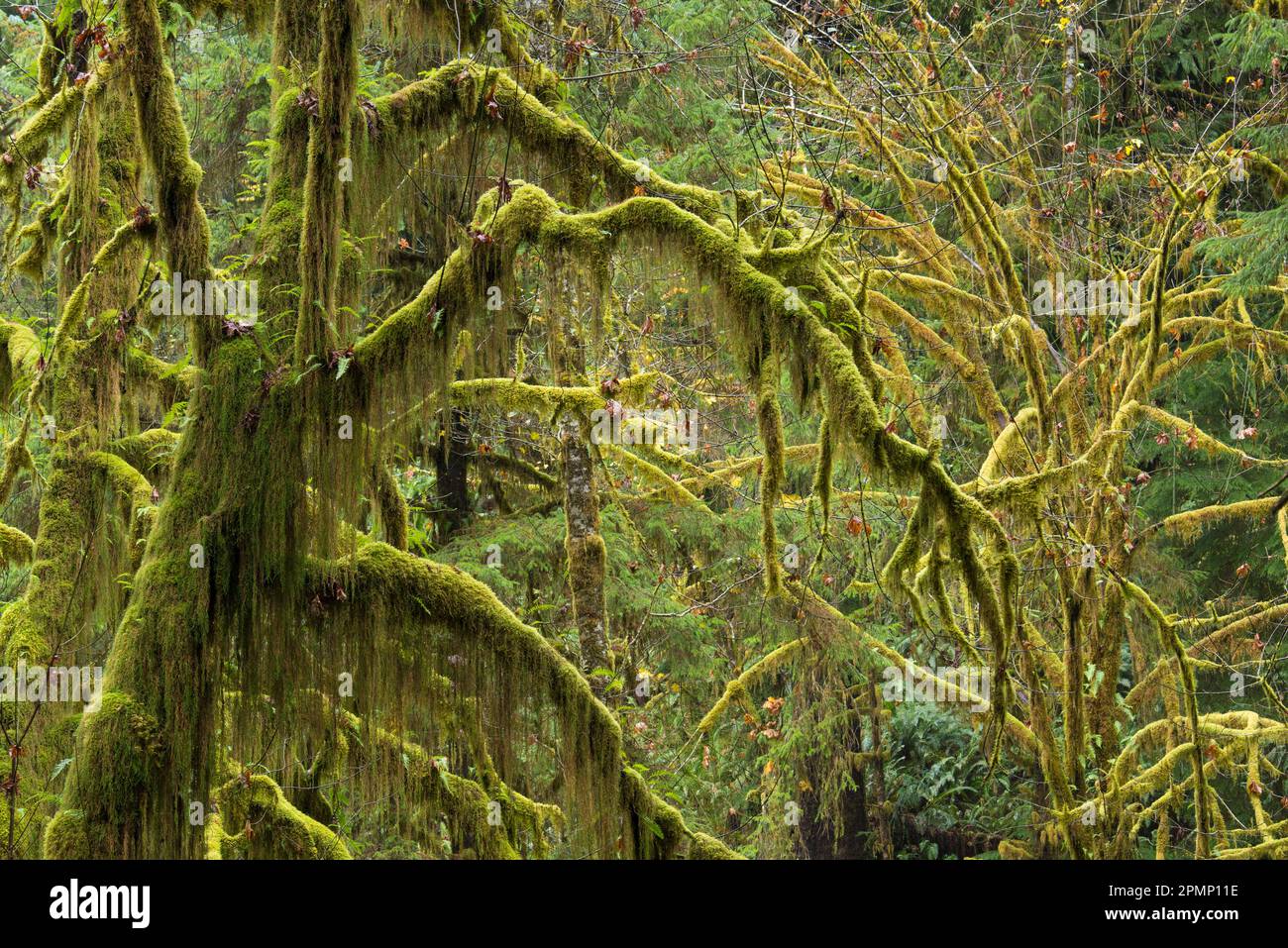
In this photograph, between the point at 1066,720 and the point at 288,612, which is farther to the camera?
the point at 1066,720

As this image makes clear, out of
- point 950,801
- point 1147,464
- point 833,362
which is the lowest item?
point 950,801

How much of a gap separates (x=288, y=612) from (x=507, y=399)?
136cm

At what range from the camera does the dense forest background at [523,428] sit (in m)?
5.45

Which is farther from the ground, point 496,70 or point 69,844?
point 496,70

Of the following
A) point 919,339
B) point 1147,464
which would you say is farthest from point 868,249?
point 1147,464

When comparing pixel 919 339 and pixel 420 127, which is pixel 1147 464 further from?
pixel 420 127

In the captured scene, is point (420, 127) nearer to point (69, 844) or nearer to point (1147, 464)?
point (69, 844)

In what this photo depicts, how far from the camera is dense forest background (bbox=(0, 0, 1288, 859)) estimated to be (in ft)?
17.9

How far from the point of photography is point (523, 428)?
1084cm

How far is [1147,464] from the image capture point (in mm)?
14016

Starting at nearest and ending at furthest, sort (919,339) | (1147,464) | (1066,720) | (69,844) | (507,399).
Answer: (69,844) < (507,399) < (1066,720) < (919,339) < (1147,464)

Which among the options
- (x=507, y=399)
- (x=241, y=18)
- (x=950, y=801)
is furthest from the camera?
(x=950, y=801)
